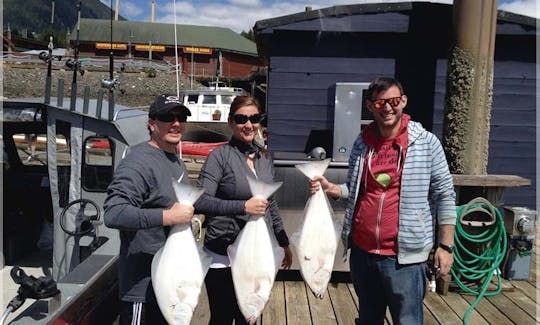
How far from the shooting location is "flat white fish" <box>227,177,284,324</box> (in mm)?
2246

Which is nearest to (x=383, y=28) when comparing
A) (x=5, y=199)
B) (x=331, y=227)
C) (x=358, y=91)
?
(x=358, y=91)

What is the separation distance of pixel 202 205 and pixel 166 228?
8.4 inches

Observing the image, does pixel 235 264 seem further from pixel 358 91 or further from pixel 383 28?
pixel 383 28

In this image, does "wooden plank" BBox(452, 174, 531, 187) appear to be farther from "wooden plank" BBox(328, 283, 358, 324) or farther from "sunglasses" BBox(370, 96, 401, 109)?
"sunglasses" BBox(370, 96, 401, 109)

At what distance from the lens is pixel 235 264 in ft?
7.43

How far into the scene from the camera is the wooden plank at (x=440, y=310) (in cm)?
362

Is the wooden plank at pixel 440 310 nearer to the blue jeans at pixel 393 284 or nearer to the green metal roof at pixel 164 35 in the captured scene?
the blue jeans at pixel 393 284

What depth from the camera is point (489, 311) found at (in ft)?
12.4

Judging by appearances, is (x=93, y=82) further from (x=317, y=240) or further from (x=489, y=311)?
(x=317, y=240)

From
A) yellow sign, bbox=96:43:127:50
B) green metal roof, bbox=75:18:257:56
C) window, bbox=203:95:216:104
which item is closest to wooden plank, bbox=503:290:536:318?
window, bbox=203:95:216:104

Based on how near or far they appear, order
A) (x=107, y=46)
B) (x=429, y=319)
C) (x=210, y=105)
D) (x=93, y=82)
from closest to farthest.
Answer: (x=429, y=319)
(x=210, y=105)
(x=93, y=82)
(x=107, y=46)

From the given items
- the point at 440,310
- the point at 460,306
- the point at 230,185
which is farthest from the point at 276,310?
the point at 230,185

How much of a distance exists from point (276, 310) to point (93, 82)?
91.0 ft

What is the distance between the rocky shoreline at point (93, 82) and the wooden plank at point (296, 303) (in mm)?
23830
